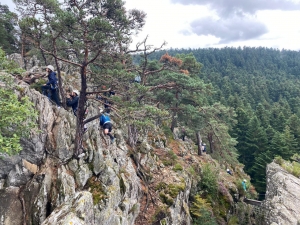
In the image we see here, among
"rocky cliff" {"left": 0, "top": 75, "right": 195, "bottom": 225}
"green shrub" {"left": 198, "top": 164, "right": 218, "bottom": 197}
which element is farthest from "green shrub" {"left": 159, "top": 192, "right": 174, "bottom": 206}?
"green shrub" {"left": 198, "top": 164, "right": 218, "bottom": 197}

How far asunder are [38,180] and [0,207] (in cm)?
133

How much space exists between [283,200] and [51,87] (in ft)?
50.7

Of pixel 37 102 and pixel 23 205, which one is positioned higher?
pixel 37 102

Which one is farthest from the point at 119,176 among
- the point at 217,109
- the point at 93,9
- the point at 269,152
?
the point at 269,152

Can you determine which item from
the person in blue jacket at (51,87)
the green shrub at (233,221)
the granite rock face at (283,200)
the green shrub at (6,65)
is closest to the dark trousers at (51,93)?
the person in blue jacket at (51,87)

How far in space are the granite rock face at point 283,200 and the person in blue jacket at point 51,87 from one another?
44.4ft

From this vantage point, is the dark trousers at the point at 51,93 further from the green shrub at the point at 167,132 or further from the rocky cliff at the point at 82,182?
the green shrub at the point at 167,132

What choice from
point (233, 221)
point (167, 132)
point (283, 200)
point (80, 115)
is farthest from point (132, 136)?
point (283, 200)

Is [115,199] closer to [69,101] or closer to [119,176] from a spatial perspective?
[119,176]

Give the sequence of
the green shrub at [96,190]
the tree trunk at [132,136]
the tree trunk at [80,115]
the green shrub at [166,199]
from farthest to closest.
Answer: the tree trunk at [132,136], the green shrub at [166,199], the tree trunk at [80,115], the green shrub at [96,190]

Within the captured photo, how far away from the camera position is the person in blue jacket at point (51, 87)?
10781 mm

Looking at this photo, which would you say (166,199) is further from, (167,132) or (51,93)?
(167,132)

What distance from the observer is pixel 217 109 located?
19797mm

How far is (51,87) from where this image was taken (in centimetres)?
1096
